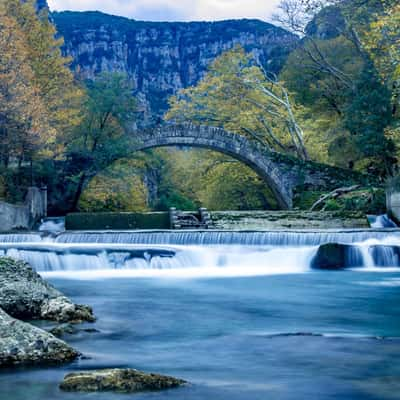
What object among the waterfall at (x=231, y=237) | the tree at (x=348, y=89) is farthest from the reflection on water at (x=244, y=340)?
the tree at (x=348, y=89)

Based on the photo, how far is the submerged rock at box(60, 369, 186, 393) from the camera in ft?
19.8

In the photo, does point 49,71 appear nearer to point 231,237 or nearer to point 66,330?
point 231,237

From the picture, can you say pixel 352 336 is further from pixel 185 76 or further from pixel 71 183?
pixel 185 76

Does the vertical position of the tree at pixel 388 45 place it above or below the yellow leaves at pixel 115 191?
above

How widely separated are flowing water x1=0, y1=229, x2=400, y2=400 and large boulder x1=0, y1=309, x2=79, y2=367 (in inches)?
9.0

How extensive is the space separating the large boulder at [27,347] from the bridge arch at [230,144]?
86.1 feet

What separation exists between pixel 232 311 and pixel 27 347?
4562mm

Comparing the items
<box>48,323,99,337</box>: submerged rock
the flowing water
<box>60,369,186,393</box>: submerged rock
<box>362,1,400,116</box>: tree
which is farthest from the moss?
<box>60,369,186,393</box>: submerged rock

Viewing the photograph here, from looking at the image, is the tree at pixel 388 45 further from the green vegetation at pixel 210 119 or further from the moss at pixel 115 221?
the moss at pixel 115 221

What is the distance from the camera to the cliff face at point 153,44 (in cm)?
15638

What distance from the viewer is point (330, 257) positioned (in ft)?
58.2

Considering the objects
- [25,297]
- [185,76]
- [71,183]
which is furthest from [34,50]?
[185,76]

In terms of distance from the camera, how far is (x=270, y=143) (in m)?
37.5

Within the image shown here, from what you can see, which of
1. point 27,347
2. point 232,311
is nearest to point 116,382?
point 27,347
